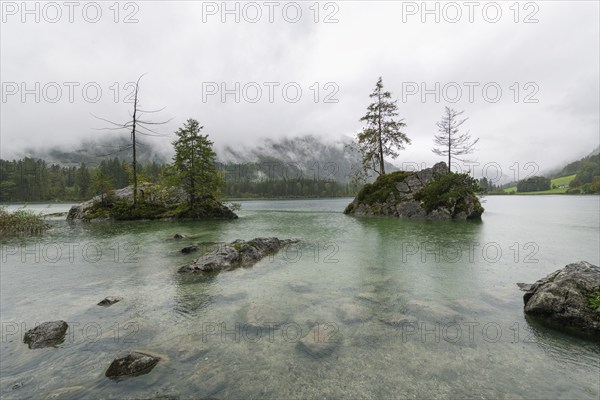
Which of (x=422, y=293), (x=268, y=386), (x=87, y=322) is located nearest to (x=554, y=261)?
(x=422, y=293)

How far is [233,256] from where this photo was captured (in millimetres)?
14711

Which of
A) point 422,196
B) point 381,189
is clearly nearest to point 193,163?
point 381,189

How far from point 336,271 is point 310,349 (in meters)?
6.71

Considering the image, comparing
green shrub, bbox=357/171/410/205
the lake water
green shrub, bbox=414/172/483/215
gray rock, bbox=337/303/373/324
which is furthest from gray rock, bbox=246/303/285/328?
green shrub, bbox=357/171/410/205

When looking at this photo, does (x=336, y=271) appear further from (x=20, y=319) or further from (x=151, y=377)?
(x=20, y=319)

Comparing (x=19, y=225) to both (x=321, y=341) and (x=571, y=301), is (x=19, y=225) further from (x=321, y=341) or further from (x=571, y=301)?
(x=571, y=301)

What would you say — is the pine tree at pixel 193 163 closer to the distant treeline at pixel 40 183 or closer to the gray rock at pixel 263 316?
the gray rock at pixel 263 316

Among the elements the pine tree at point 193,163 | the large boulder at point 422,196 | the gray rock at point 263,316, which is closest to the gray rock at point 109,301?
the gray rock at point 263,316

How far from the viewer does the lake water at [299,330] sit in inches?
210

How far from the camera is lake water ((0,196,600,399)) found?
5.33 metres

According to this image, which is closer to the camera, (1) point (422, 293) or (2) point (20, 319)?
(2) point (20, 319)

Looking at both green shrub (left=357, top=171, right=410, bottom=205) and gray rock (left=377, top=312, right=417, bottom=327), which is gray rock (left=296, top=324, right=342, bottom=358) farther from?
green shrub (left=357, top=171, right=410, bottom=205)

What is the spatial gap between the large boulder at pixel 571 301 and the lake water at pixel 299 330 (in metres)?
0.57

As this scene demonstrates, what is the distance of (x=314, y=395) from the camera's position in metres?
5.09
